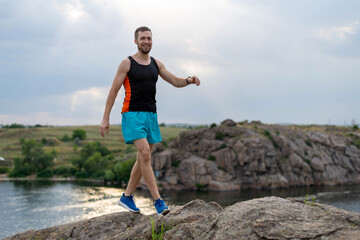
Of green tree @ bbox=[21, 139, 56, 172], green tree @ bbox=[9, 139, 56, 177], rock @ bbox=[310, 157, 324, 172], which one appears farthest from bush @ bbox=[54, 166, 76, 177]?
rock @ bbox=[310, 157, 324, 172]

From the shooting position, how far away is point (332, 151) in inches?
4104

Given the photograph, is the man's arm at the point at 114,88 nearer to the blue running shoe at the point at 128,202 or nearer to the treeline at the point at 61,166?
the blue running shoe at the point at 128,202

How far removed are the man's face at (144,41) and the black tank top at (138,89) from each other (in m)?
0.29

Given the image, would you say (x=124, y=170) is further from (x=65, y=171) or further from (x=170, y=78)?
(x=170, y=78)

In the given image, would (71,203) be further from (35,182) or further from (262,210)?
(262,210)

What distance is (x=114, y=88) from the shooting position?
7355mm

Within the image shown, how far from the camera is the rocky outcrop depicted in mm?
5105

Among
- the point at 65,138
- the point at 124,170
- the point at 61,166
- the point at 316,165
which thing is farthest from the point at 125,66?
the point at 65,138

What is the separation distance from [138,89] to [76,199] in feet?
234

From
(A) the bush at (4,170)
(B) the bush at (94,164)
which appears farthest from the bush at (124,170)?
(A) the bush at (4,170)

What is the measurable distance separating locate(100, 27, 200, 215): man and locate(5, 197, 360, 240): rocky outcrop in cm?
55

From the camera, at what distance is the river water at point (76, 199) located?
59.5m

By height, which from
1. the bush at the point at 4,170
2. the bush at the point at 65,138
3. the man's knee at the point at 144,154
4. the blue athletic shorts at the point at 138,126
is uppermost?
the blue athletic shorts at the point at 138,126

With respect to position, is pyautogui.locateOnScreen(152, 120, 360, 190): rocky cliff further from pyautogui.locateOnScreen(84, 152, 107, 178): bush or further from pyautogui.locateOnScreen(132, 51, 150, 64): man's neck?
pyautogui.locateOnScreen(132, 51, 150, 64): man's neck
